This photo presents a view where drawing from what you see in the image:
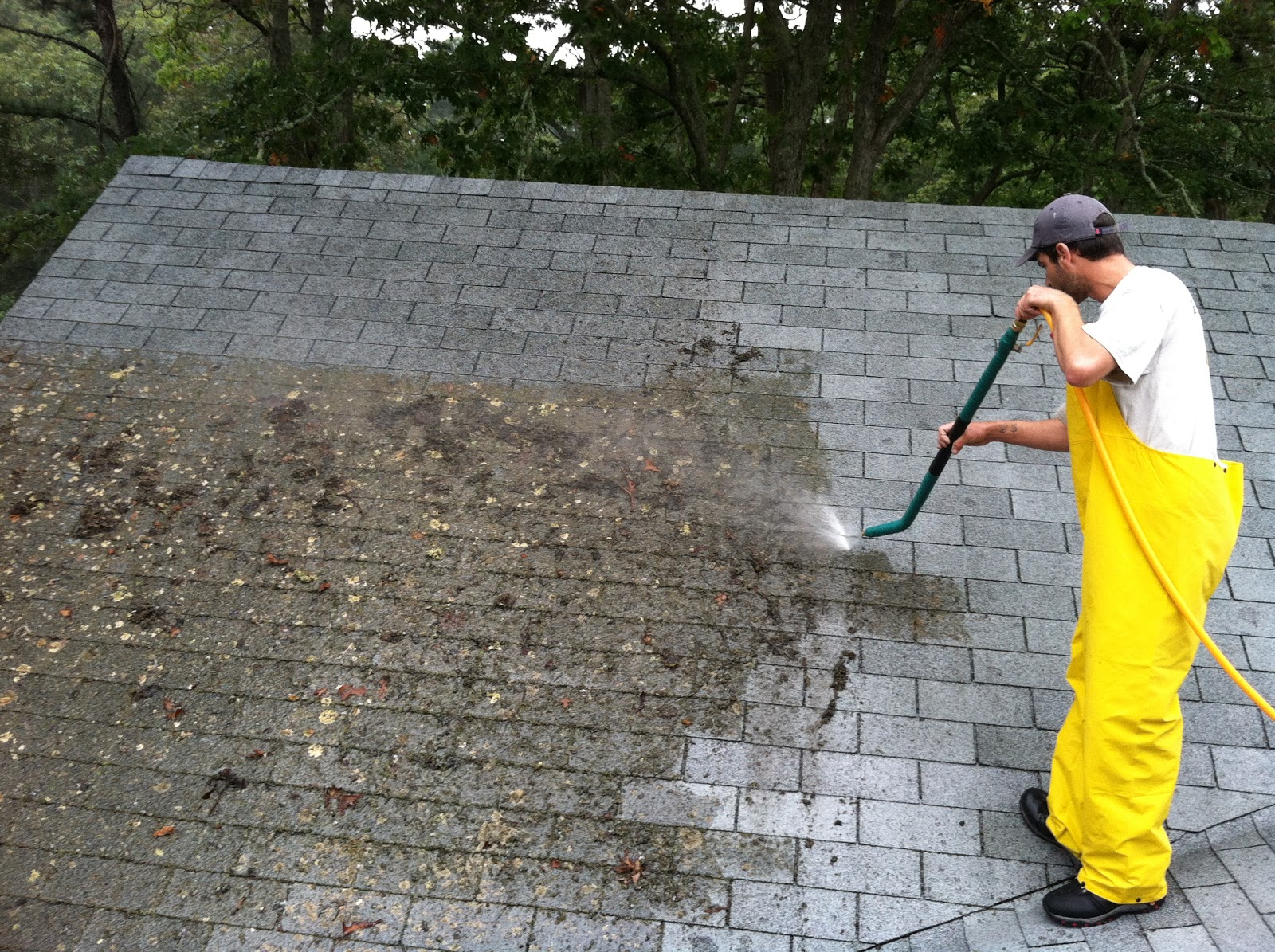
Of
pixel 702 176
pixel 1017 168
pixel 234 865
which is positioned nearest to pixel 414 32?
pixel 702 176

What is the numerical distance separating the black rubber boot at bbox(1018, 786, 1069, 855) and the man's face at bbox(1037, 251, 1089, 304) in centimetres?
160

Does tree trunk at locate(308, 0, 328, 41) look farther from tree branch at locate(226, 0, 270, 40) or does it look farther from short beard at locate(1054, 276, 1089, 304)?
short beard at locate(1054, 276, 1089, 304)

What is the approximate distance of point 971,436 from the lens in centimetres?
383

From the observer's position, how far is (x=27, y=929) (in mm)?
3295

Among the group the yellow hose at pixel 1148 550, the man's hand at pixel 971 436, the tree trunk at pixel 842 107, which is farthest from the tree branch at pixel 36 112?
the yellow hose at pixel 1148 550

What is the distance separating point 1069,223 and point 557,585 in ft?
7.39

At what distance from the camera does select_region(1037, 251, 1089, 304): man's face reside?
3.26 metres

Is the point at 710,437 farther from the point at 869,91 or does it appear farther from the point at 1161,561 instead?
the point at 869,91

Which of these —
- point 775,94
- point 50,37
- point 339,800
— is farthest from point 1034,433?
point 50,37

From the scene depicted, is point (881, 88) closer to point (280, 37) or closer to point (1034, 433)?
point (280, 37)

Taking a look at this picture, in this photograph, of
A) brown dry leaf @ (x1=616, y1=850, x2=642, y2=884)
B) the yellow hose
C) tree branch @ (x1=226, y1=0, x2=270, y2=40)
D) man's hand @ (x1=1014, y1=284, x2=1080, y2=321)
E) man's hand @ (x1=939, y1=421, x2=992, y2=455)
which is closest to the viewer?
the yellow hose

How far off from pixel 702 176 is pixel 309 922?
13642 millimetres

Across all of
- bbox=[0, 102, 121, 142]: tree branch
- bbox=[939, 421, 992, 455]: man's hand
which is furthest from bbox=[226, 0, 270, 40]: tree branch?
bbox=[939, 421, 992, 455]: man's hand

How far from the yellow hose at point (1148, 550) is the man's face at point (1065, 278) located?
0.19 metres
